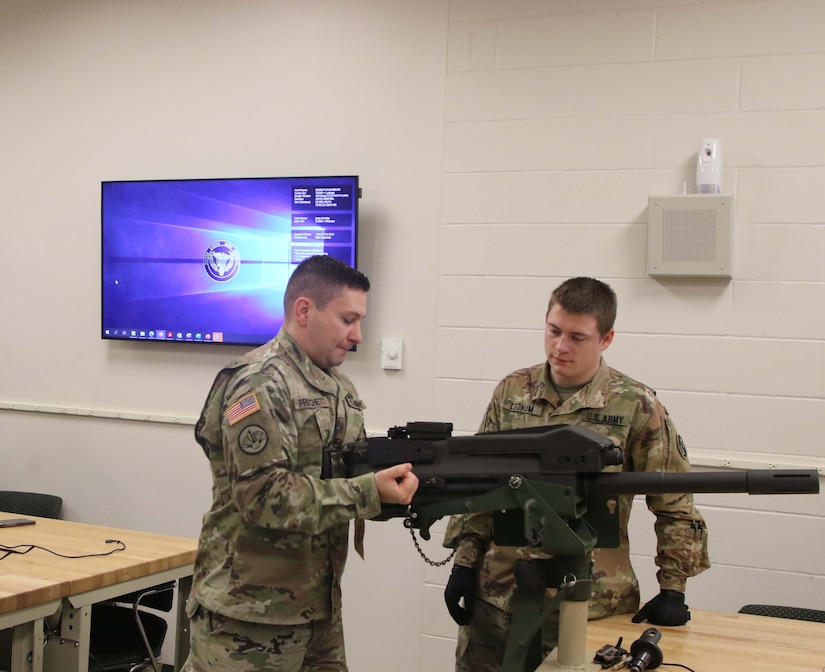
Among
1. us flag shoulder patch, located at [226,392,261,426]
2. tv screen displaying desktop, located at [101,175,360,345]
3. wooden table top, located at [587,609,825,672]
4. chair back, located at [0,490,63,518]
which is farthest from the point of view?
chair back, located at [0,490,63,518]

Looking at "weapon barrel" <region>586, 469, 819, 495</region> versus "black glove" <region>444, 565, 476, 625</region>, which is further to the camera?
"black glove" <region>444, 565, 476, 625</region>

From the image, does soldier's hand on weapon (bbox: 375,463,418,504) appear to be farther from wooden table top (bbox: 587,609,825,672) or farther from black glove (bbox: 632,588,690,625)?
black glove (bbox: 632,588,690,625)

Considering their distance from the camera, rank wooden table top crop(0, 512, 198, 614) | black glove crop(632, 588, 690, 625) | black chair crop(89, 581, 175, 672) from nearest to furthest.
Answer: black glove crop(632, 588, 690, 625), wooden table top crop(0, 512, 198, 614), black chair crop(89, 581, 175, 672)

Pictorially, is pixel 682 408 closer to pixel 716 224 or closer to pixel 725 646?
pixel 716 224

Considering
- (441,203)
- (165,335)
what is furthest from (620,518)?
(165,335)

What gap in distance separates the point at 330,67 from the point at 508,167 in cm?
98

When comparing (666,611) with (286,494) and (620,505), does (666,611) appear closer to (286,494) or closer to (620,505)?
(620,505)

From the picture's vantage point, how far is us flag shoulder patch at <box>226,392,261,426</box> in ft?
6.63

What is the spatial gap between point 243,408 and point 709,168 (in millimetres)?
2135

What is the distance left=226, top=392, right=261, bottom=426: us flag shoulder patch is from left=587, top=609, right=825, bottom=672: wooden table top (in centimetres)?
91

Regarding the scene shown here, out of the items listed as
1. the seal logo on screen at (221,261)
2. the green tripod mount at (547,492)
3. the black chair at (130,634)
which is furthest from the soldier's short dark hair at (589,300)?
the seal logo on screen at (221,261)

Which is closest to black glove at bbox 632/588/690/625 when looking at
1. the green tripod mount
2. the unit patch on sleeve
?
the green tripod mount

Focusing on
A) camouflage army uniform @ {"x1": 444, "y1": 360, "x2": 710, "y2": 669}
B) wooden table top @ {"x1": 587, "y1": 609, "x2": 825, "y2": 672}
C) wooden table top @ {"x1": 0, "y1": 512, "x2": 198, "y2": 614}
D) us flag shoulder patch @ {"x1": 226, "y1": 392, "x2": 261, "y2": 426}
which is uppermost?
us flag shoulder patch @ {"x1": 226, "y1": 392, "x2": 261, "y2": 426}

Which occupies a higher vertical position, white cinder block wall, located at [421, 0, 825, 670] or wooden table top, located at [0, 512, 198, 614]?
white cinder block wall, located at [421, 0, 825, 670]
